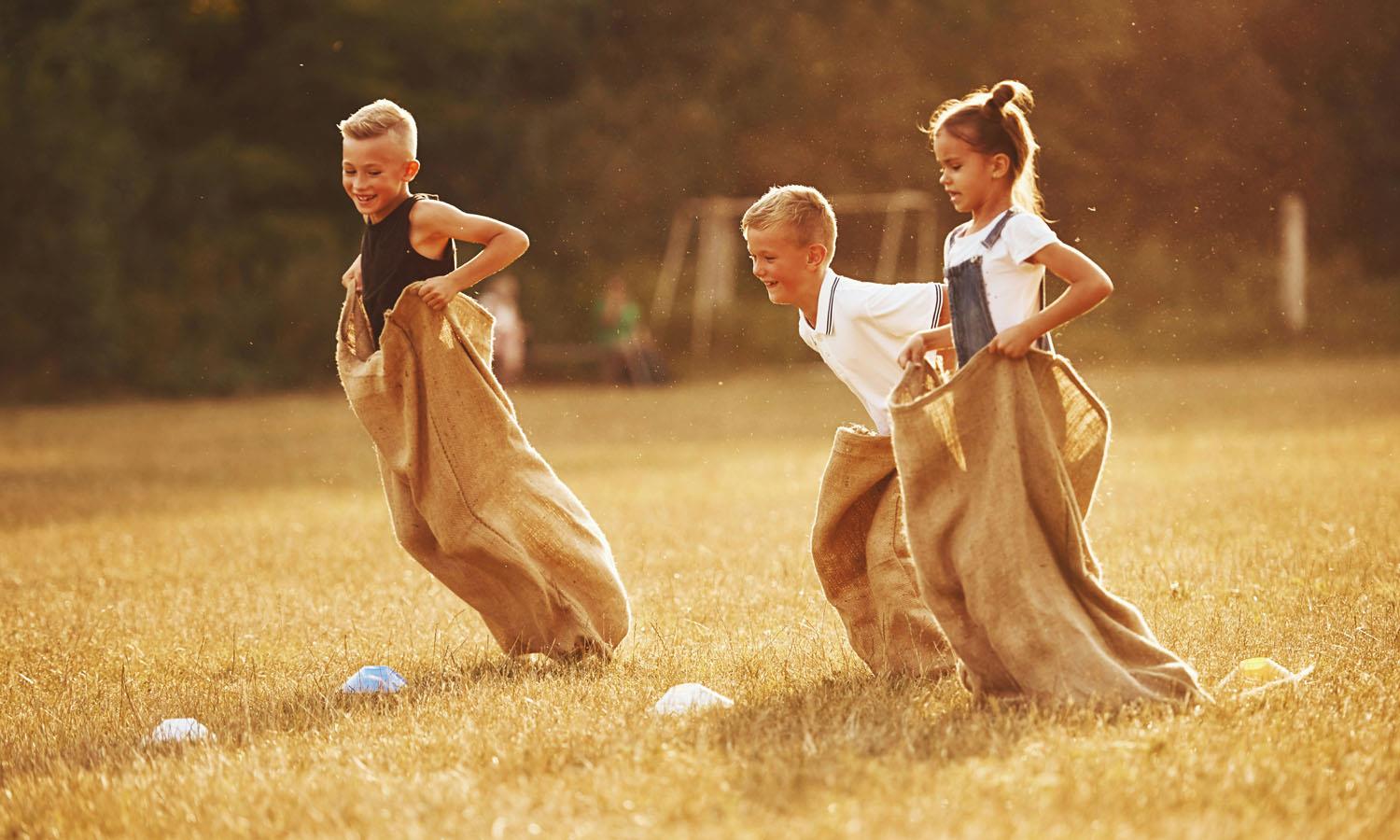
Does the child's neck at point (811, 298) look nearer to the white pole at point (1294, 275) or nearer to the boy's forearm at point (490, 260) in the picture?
the boy's forearm at point (490, 260)

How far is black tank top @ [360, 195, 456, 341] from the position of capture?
564 cm

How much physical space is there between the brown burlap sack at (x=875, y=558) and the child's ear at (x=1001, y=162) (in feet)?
3.17

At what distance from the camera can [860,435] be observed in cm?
518

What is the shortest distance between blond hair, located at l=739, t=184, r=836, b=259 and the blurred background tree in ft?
79.7

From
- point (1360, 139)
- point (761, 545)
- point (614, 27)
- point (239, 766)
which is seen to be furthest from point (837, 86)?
point (239, 766)

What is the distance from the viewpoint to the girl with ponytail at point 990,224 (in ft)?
15.3

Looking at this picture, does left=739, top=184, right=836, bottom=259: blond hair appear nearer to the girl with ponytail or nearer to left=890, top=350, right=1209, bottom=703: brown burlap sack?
the girl with ponytail

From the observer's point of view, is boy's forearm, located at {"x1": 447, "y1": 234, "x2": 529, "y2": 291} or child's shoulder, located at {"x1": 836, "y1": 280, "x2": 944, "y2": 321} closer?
child's shoulder, located at {"x1": 836, "y1": 280, "x2": 944, "y2": 321}

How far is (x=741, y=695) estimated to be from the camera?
5.08 metres

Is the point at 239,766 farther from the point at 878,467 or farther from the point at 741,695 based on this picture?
the point at 878,467

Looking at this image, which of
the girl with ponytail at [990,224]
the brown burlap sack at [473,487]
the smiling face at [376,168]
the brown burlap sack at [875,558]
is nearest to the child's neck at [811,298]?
the brown burlap sack at [875,558]

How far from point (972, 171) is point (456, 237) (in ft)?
6.20

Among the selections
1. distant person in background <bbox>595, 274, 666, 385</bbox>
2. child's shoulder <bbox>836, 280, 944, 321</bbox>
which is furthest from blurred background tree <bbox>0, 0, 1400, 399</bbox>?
child's shoulder <bbox>836, 280, 944, 321</bbox>

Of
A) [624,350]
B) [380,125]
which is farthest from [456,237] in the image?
[624,350]
